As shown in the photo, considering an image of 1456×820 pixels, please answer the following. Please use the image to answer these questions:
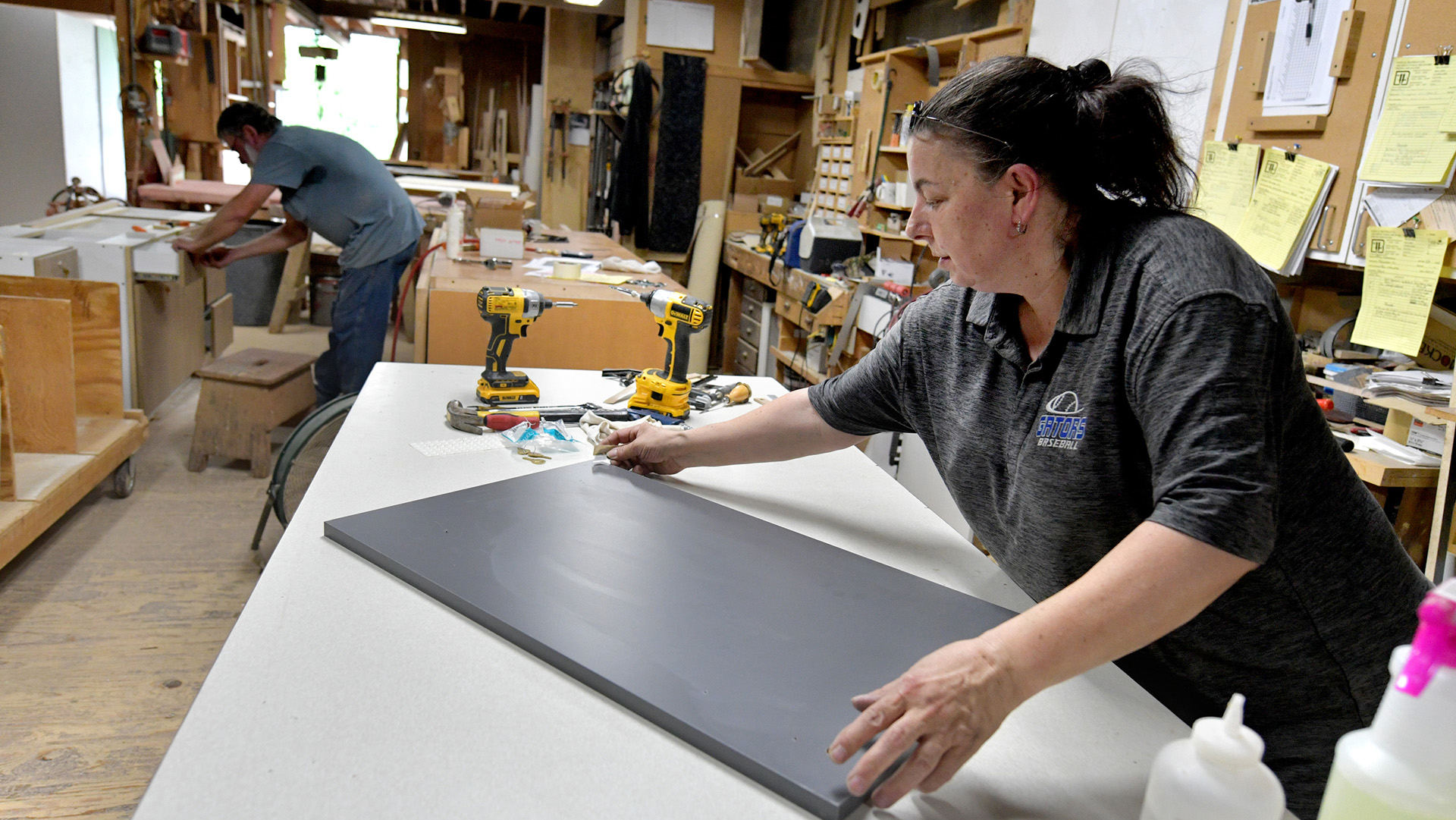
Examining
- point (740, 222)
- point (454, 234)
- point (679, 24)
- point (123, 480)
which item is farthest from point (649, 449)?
point (679, 24)

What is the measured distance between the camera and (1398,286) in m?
1.95

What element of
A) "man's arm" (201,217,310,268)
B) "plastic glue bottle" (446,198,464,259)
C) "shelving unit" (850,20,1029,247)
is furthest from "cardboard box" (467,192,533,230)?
"shelving unit" (850,20,1029,247)

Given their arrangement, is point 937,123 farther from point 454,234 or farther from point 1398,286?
point 454,234

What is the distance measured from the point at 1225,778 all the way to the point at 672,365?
1.52m

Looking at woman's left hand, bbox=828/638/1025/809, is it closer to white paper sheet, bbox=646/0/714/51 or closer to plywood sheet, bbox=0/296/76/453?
plywood sheet, bbox=0/296/76/453

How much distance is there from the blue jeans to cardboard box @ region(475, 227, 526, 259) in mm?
552

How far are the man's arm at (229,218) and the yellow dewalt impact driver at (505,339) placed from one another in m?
2.18

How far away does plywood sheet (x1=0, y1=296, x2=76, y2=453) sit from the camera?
250 cm

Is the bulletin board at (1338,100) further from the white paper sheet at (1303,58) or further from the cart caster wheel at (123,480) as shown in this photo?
the cart caster wheel at (123,480)

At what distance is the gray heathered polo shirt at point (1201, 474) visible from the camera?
0.80 m

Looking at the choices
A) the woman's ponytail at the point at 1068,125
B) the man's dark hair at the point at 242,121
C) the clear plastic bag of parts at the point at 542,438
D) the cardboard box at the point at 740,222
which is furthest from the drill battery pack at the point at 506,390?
the cardboard box at the point at 740,222

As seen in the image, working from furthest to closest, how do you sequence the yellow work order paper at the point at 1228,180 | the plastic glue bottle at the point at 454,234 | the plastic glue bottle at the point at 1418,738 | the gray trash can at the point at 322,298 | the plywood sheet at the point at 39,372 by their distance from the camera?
the gray trash can at the point at 322,298
the plastic glue bottle at the point at 454,234
the plywood sheet at the point at 39,372
the yellow work order paper at the point at 1228,180
the plastic glue bottle at the point at 1418,738

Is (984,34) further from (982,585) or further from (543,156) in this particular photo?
(543,156)

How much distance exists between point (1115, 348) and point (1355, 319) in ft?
5.48
